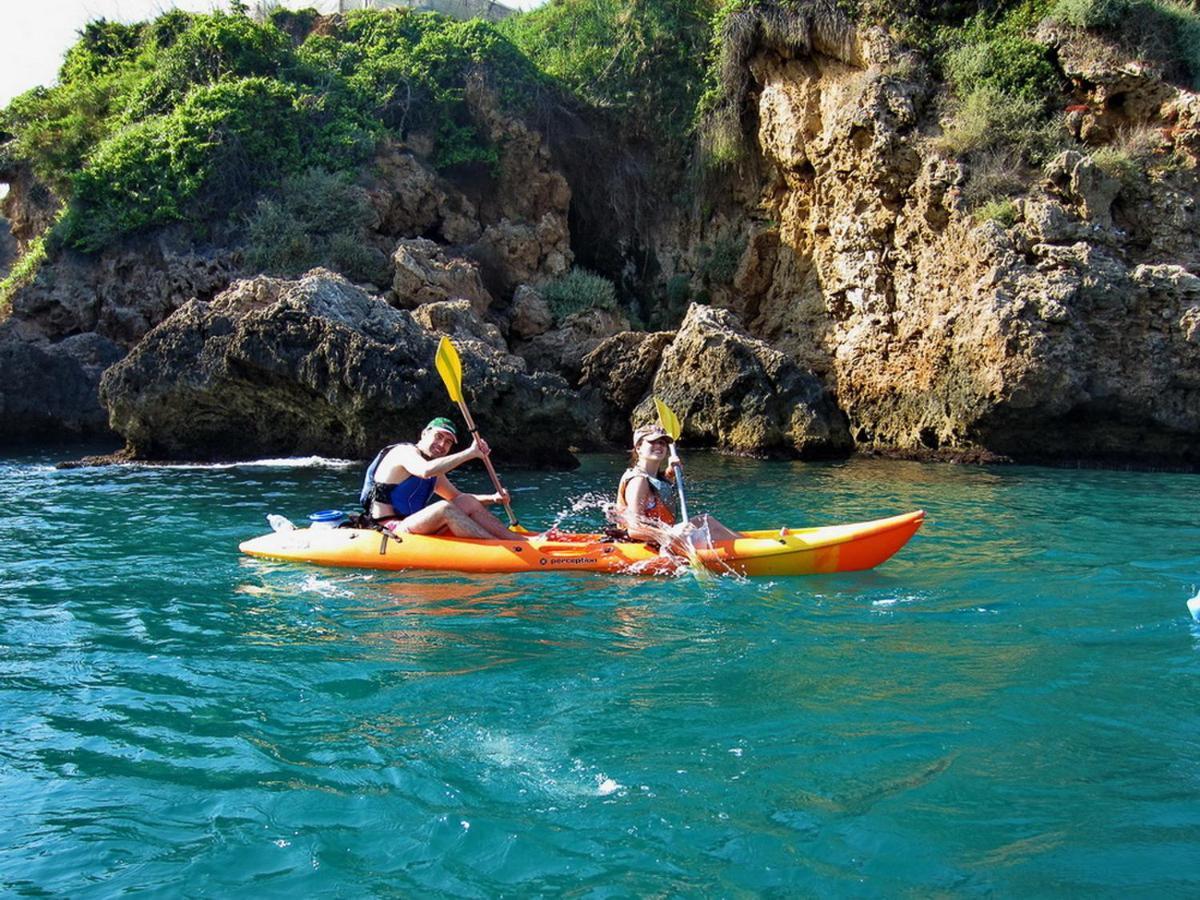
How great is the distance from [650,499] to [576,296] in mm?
10801

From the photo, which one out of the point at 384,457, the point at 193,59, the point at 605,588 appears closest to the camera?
the point at 605,588

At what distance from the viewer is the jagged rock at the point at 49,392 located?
1606 centimetres

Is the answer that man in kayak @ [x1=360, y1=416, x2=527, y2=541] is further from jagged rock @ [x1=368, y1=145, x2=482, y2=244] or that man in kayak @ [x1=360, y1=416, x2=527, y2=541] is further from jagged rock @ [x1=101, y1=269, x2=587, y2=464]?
jagged rock @ [x1=368, y1=145, x2=482, y2=244]

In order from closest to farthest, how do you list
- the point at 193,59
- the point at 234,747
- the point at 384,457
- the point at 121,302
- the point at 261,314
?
1. the point at 234,747
2. the point at 384,457
3. the point at 261,314
4. the point at 121,302
5. the point at 193,59

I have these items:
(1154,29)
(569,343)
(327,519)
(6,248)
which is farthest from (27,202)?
(1154,29)

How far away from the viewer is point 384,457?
8000 mm

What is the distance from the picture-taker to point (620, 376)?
52.8 feet

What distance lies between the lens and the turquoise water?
3215 millimetres

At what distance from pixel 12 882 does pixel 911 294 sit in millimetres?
13828

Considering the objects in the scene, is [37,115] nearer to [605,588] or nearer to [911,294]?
[911,294]

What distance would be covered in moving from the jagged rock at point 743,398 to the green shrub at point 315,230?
5.31 m

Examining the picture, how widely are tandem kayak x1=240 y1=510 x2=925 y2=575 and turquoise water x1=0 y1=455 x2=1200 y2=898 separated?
17cm

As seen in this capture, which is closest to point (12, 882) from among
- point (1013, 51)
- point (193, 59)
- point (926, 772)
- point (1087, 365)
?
point (926, 772)

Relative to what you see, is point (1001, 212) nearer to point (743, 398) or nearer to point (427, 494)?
point (743, 398)
